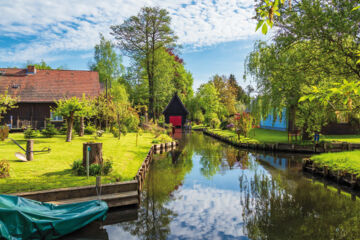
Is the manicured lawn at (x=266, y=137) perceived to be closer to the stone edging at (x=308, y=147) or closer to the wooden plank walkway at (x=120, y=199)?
the stone edging at (x=308, y=147)

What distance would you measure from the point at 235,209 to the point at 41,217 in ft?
20.2

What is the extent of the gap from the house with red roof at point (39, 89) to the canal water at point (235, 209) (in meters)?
20.1

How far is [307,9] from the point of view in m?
14.1

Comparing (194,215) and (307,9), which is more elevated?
(307,9)

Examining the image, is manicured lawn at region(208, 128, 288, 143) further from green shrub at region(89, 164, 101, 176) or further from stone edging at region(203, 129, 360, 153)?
green shrub at region(89, 164, 101, 176)

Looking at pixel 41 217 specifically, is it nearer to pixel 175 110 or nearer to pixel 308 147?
pixel 308 147

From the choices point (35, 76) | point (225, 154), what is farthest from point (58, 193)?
point (35, 76)

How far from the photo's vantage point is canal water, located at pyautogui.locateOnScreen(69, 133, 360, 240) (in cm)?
702

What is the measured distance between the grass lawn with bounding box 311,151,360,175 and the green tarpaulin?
434 inches

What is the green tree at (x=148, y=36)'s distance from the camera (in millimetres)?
33969

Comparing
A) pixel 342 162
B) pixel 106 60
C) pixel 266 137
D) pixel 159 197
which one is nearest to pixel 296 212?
pixel 159 197

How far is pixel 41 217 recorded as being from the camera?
19.4ft

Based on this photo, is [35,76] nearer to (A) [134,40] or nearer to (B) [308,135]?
(A) [134,40]

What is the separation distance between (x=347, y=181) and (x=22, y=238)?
12.5m
